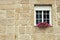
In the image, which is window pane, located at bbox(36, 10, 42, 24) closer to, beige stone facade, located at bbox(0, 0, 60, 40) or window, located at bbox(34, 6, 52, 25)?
window, located at bbox(34, 6, 52, 25)

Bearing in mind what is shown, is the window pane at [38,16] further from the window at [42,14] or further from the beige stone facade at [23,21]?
the beige stone facade at [23,21]

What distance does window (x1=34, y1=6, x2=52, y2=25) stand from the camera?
1282 cm

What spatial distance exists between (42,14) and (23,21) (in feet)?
3.23

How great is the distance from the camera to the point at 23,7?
1270cm

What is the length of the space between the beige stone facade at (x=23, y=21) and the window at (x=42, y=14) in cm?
22

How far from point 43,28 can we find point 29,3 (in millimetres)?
1365

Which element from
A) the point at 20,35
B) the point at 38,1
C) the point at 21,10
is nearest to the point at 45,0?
the point at 38,1

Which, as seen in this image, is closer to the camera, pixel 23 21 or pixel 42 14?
pixel 23 21

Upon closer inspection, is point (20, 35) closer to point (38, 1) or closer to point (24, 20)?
point (24, 20)

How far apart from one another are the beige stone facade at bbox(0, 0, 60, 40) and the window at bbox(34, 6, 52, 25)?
0.22 metres

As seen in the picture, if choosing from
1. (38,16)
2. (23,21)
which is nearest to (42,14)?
(38,16)

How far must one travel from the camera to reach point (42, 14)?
505 inches

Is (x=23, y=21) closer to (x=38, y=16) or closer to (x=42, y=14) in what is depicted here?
(x=38, y=16)

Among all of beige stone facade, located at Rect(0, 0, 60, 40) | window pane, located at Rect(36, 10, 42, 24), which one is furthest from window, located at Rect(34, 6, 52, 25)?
beige stone facade, located at Rect(0, 0, 60, 40)
